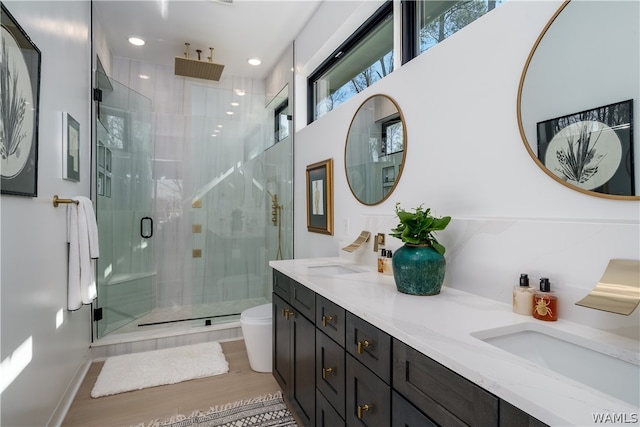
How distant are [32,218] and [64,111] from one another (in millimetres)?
816

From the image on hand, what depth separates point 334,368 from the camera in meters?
1.31

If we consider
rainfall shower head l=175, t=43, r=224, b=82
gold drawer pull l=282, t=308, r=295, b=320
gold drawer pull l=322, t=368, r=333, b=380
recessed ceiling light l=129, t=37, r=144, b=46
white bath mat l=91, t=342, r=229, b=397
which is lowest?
white bath mat l=91, t=342, r=229, b=397

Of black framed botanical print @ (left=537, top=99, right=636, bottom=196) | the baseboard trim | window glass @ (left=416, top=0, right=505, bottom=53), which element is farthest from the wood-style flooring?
window glass @ (left=416, top=0, right=505, bottom=53)

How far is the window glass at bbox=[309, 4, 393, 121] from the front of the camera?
2.06 metres

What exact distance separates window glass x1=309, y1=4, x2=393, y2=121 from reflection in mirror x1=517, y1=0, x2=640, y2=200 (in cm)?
104

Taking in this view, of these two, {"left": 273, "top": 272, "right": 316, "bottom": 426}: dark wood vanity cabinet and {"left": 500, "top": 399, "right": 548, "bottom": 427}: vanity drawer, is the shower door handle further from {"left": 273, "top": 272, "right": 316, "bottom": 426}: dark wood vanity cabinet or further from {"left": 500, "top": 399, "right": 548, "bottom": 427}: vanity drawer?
{"left": 500, "top": 399, "right": 548, "bottom": 427}: vanity drawer

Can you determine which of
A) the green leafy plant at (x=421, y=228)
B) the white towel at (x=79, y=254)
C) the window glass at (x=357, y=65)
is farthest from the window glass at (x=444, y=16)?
the white towel at (x=79, y=254)

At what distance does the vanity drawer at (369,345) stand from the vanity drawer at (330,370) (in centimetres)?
11

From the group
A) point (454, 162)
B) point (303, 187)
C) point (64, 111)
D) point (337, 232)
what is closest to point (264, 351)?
point (337, 232)

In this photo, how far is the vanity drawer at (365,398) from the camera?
3.26 ft

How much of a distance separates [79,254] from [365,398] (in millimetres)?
1869

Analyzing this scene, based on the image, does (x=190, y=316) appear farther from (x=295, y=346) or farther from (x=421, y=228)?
(x=421, y=228)

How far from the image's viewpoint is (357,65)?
7.77 feet

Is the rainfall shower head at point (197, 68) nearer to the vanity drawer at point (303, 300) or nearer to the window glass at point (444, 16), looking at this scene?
the window glass at point (444, 16)
